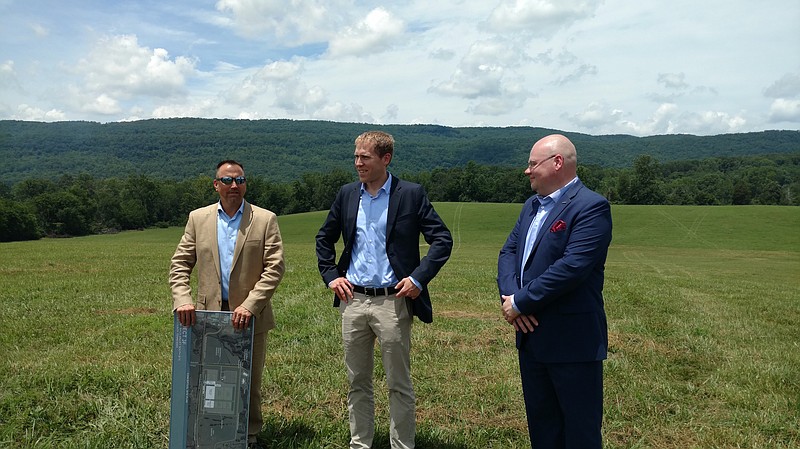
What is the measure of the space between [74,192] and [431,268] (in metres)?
95.1

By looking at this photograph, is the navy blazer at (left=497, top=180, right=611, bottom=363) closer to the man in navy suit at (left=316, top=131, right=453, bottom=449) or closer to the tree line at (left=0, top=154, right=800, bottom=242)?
the man in navy suit at (left=316, top=131, right=453, bottom=449)

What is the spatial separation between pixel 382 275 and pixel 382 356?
0.68m

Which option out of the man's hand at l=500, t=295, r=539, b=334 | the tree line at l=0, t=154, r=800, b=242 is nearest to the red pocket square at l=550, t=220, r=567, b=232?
the man's hand at l=500, t=295, r=539, b=334

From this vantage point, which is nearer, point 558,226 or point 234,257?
point 558,226

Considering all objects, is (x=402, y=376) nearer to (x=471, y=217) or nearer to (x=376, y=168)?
(x=376, y=168)

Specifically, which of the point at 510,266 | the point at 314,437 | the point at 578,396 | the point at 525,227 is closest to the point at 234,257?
the point at 314,437

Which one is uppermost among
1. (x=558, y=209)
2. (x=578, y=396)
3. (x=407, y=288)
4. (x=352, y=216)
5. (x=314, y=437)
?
(x=558, y=209)

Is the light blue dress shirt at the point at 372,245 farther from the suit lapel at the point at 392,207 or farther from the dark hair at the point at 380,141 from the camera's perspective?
the dark hair at the point at 380,141

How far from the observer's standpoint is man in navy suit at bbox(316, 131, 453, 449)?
450 cm

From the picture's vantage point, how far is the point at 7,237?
69312mm

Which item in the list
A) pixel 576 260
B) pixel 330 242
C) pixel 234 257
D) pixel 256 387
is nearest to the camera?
pixel 576 260

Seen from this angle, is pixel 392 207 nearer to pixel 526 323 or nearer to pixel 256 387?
pixel 526 323

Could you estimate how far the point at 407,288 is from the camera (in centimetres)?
436

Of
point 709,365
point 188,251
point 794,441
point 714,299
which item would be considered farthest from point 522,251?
point 714,299
